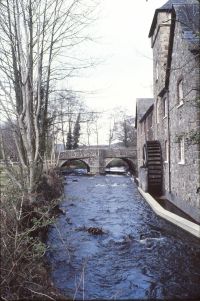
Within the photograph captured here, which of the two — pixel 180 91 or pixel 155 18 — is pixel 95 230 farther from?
pixel 155 18

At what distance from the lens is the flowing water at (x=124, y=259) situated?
6.67 meters

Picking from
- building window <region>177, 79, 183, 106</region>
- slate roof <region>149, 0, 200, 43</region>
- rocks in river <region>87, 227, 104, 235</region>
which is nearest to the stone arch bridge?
building window <region>177, 79, 183, 106</region>

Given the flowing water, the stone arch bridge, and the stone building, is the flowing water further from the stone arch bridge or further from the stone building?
the stone arch bridge

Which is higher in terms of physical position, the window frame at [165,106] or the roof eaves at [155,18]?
the roof eaves at [155,18]

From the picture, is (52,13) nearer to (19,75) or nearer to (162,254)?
(19,75)

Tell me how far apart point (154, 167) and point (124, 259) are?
11.4m

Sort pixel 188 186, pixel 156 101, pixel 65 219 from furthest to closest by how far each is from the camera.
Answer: pixel 156 101 → pixel 65 219 → pixel 188 186

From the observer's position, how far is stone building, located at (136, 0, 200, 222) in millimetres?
11594

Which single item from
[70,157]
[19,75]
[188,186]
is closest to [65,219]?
[188,186]

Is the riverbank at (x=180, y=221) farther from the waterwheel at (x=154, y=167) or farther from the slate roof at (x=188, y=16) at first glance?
the slate roof at (x=188, y=16)

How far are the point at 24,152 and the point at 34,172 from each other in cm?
134

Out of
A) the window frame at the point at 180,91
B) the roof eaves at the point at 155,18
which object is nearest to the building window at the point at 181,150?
the window frame at the point at 180,91

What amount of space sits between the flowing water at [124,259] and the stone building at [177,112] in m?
1.86

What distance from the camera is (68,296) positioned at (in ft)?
20.1
